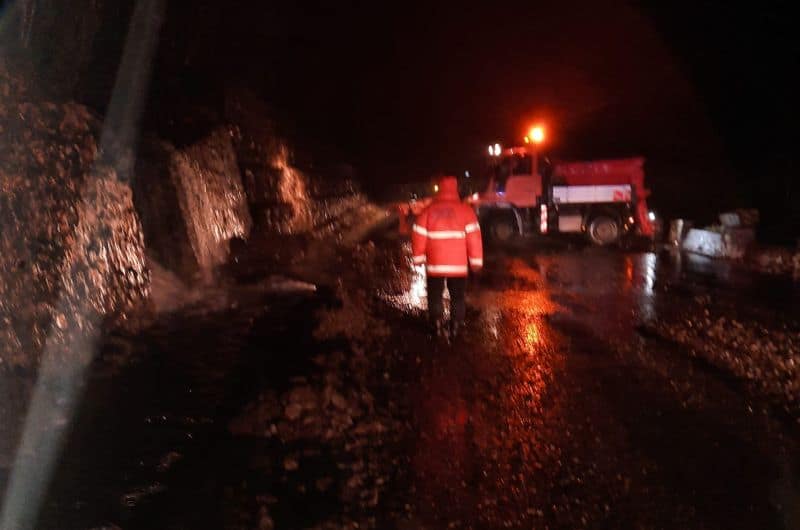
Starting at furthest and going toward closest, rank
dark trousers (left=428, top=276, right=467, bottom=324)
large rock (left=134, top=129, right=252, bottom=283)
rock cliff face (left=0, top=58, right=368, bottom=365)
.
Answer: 1. large rock (left=134, top=129, right=252, bottom=283)
2. dark trousers (left=428, top=276, right=467, bottom=324)
3. rock cliff face (left=0, top=58, right=368, bottom=365)

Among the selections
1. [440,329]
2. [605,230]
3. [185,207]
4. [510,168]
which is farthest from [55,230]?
[605,230]

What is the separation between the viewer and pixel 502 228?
63.9 feet

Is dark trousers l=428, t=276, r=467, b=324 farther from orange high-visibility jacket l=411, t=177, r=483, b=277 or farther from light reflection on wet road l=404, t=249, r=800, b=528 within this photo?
light reflection on wet road l=404, t=249, r=800, b=528

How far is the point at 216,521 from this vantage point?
160 inches

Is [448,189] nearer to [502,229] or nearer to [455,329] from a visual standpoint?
[455,329]

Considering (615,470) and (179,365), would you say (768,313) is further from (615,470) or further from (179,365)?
(179,365)

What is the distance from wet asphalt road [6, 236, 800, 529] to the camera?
417 centimetres

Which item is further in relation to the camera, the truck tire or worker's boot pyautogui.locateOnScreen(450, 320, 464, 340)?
the truck tire

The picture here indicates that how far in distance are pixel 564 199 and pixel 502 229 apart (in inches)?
74.7

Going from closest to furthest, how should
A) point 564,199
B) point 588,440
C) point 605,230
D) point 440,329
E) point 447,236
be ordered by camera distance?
point 588,440 < point 447,236 < point 440,329 < point 605,230 < point 564,199

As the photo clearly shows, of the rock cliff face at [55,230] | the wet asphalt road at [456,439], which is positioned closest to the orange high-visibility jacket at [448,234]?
the wet asphalt road at [456,439]

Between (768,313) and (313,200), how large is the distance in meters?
15.6

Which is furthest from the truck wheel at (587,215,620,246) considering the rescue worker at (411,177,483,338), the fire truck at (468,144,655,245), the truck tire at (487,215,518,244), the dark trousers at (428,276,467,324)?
the rescue worker at (411,177,483,338)

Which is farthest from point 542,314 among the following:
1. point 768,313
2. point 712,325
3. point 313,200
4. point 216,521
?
point 313,200
